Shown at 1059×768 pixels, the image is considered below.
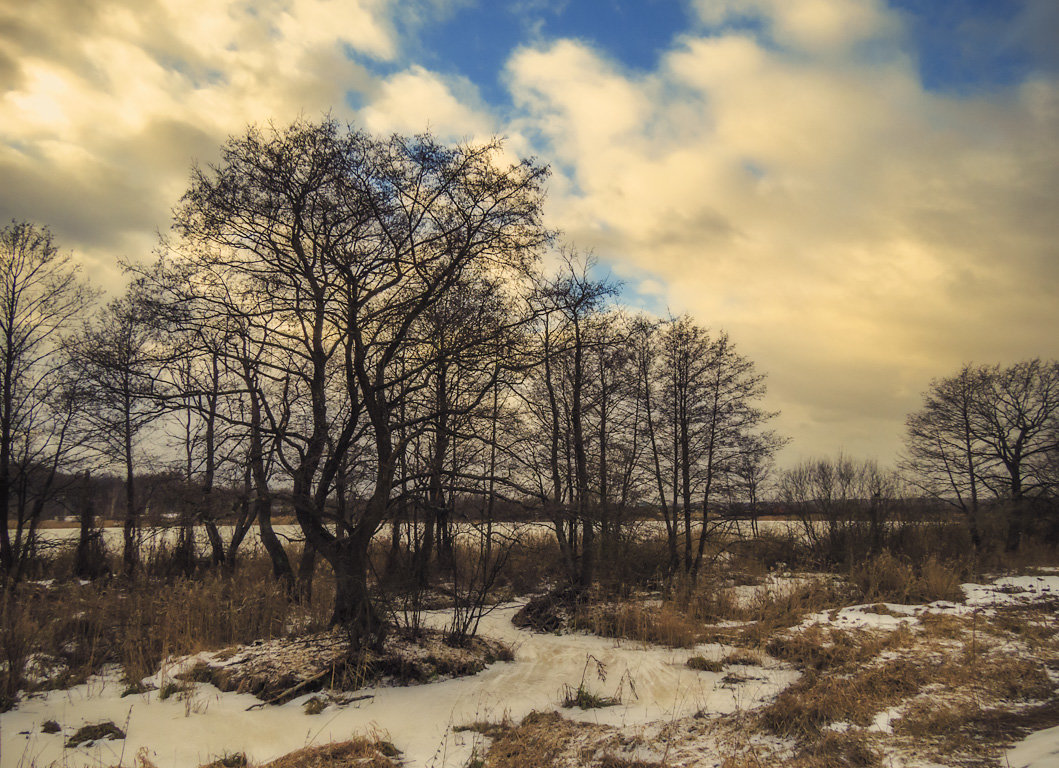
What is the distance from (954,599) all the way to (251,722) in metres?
14.2

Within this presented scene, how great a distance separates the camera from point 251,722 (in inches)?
252

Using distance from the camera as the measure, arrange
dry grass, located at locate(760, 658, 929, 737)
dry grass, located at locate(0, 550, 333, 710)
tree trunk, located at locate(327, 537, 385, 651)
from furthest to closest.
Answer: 1. tree trunk, located at locate(327, 537, 385, 651)
2. dry grass, located at locate(0, 550, 333, 710)
3. dry grass, located at locate(760, 658, 929, 737)

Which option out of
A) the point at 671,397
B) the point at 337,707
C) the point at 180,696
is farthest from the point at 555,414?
the point at 180,696

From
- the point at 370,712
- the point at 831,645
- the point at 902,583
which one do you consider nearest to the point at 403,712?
the point at 370,712

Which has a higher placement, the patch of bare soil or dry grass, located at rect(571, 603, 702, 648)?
the patch of bare soil

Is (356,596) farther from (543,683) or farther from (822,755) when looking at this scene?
(822,755)

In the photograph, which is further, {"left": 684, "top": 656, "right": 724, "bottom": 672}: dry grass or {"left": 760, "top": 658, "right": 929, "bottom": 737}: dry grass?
{"left": 684, "top": 656, "right": 724, "bottom": 672}: dry grass

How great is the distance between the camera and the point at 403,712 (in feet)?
22.4

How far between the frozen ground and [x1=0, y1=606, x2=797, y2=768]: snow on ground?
0.5 inches

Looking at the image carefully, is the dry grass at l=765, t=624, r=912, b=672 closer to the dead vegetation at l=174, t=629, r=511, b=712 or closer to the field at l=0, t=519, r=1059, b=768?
the field at l=0, t=519, r=1059, b=768

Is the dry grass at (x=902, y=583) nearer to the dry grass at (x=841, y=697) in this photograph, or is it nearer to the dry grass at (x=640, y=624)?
the dry grass at (x=640, y=624)

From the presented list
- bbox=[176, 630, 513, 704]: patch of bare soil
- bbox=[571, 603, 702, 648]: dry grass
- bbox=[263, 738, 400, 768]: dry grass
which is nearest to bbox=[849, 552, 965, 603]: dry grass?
bbox=[571, 603, 702, 648]: dry grass

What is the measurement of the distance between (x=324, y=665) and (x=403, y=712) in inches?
60.9

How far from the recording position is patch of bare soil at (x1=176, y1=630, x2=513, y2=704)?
730cm
